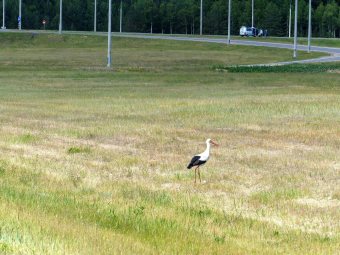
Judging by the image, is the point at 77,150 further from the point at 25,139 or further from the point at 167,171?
the point at 167,171

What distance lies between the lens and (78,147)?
22172 millimetres

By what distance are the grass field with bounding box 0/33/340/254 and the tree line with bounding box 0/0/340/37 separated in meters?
135

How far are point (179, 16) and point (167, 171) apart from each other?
16829 cm

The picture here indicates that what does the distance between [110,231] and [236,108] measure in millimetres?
22247

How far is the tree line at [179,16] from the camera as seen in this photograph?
178375mm

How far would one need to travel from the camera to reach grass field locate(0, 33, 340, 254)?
11.7 meters

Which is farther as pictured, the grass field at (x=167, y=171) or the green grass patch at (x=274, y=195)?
the green grass patch at (x=274, y=195)

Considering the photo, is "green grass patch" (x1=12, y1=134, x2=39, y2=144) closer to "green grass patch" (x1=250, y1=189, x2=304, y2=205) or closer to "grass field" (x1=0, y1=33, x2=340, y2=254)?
"grass field" (x1=0, y1=33, x2=340, y2=254)

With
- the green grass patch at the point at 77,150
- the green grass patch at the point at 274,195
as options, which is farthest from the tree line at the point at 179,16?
the green grass patch at the point at 274,195

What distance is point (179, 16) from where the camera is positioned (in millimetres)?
185125

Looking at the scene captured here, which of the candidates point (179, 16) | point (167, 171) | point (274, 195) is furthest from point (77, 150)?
point (179, 16)

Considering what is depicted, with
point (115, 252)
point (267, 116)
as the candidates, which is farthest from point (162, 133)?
point (115, 252)

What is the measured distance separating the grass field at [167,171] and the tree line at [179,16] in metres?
135

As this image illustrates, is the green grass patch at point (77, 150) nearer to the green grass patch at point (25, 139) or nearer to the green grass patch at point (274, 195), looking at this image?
the green grass patch at point (25, 139)
